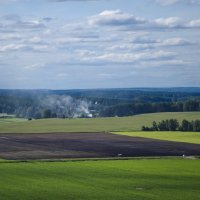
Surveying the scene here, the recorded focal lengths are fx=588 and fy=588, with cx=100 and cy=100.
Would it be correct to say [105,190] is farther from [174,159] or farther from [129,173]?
[174,159]

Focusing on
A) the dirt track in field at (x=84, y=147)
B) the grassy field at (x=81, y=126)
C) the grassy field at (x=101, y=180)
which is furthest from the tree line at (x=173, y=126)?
the grassy field at (x=101, y=180)

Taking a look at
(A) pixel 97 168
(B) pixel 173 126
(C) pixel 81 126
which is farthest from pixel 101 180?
(C) pixel 81 126

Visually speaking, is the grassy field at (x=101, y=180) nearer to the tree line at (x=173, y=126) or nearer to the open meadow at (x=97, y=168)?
the open meadow at (x=97, y=168)

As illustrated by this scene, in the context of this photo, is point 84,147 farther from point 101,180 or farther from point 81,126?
point 81,126

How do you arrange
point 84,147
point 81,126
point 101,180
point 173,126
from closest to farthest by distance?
point 101,180 → point 84,147 → point 173,126 → point 81,126

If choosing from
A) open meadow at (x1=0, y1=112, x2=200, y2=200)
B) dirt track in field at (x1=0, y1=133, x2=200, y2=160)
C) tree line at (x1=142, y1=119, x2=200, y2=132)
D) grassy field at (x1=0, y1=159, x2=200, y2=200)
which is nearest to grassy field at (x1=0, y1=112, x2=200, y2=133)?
tree line at (x1=142, y1=119, x2=200, y2=132)

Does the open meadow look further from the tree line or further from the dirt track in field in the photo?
the tree line

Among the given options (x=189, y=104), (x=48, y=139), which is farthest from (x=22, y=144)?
(x=189, y=104)
